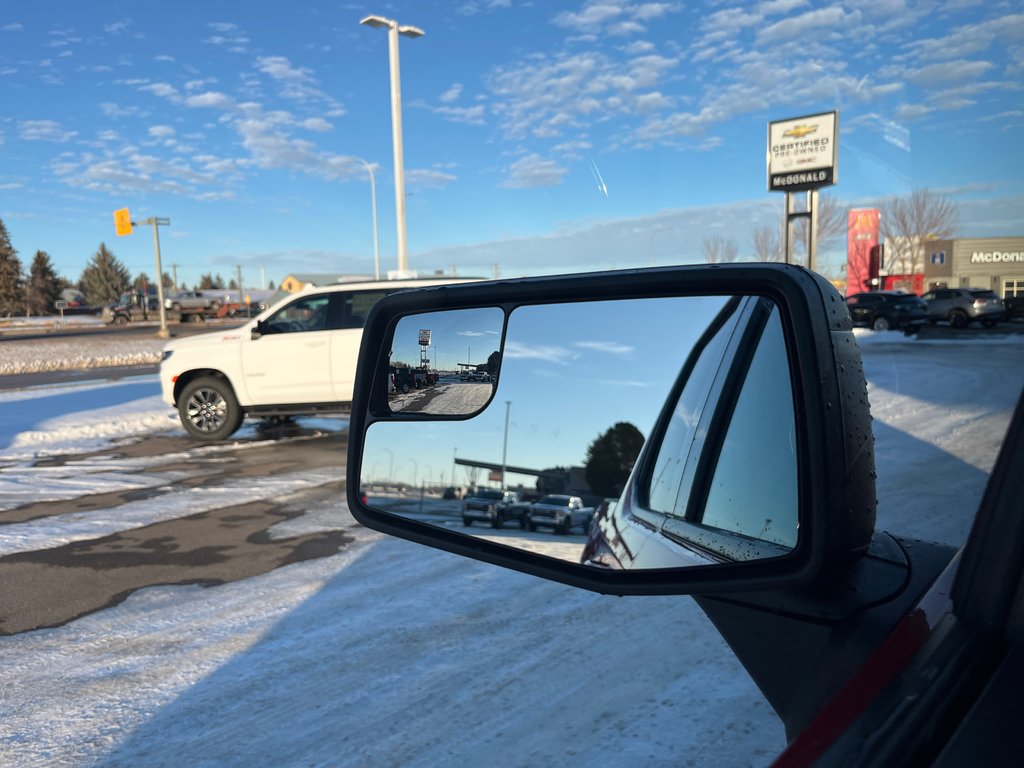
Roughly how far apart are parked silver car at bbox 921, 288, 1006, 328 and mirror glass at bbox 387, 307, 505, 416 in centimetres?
152

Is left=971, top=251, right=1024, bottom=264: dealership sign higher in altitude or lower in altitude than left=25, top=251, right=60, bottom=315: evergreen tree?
lower

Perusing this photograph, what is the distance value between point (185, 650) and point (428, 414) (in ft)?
8.97

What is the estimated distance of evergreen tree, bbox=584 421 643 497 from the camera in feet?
4.56

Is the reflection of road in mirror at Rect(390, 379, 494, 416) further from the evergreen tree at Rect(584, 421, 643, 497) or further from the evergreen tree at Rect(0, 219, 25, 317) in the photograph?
the evergreen tree at Rect(0, 219, 25, 317)

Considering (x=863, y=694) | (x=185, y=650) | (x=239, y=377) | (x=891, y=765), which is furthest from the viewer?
(x=239, y=377)

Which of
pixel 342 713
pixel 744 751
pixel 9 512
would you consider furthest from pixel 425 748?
pixel 9 512

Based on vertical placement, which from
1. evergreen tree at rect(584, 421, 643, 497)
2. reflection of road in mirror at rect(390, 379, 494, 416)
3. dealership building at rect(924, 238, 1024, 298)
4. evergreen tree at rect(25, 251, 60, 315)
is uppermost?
evergreen tree at rect(25, 251, 60, 315)

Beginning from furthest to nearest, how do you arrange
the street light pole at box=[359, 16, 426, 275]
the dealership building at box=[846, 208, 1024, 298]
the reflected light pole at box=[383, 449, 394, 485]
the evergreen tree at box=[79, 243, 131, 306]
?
the evergreen tree at box=[79, 243, 131, 306] → the street light pole at box=[359, 16, 426, 275] → the dealership building at box=[846, 208, 1024, 298] → the reflected light pole at box=[383, 449, 394, 485]

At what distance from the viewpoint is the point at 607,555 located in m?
1.53

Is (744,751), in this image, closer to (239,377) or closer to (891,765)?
(891,765)

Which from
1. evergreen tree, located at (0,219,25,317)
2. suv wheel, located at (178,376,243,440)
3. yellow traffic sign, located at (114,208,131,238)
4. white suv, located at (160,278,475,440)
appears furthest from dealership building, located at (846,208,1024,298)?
evergreen tree, located at (0,219,25,317)

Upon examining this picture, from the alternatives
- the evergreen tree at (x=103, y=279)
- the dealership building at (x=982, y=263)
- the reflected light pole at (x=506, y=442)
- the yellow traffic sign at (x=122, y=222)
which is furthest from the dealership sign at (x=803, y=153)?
the evergreen tree at (x=103, y=279)

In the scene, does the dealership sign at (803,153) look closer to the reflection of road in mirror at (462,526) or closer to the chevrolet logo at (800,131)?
the chevrolet logo at (800,131)

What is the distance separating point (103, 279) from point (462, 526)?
368 feet
